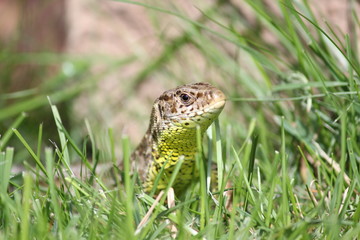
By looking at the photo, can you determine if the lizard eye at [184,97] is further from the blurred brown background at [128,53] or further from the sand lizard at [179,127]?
the blurred brown background at [128,53]

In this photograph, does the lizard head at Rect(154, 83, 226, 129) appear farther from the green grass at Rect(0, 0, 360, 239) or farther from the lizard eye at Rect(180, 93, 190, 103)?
the green grass at Rect(0, 0, 360, 239)

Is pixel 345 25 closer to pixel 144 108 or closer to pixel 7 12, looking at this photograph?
pixel 144 108

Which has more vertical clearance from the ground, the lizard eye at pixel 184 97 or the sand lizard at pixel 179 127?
the lizard eye at pixel 184 97

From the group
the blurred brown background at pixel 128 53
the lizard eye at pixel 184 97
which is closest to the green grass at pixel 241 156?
the blurred brown background at pixel 128 53

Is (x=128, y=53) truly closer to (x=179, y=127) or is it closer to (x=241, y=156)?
(x=241, y=156)

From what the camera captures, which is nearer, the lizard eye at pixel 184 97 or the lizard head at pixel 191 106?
the lizard head at pixel 191 106
